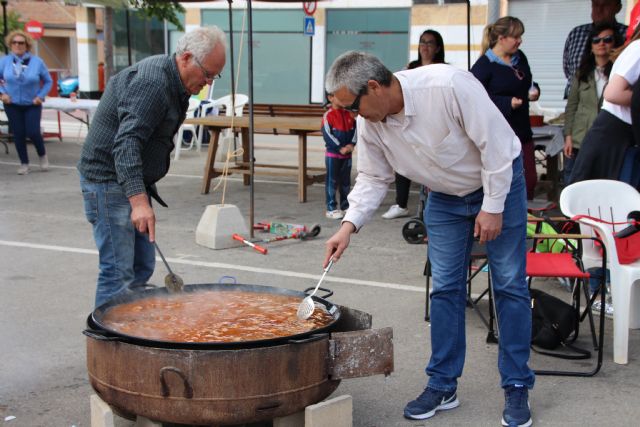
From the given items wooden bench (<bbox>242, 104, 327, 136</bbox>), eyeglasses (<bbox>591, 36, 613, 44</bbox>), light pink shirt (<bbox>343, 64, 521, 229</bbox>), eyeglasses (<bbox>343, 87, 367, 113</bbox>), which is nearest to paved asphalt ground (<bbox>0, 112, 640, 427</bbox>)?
light pink shirt (<bbox>343, 64, 521, 229</bbox>)

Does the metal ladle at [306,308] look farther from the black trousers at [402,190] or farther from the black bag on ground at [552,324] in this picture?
the black trousers at [402,190]

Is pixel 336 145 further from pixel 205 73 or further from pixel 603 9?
pixel 205 73

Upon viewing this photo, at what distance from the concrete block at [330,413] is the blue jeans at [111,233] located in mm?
1328

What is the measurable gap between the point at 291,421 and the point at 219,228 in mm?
4345

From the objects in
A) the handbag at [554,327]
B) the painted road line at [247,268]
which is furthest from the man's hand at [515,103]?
the handbag at [554,327]

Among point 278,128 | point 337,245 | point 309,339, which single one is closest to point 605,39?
point 337,245

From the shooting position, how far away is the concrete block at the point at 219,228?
298 inches

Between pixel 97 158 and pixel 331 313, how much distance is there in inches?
56.1

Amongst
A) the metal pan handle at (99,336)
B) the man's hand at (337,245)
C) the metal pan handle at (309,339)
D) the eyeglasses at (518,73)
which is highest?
the eyeglasses at (518,73)

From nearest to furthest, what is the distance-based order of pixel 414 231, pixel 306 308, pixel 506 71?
pixel 306 308 < pixel 414 231 < pixel 506 71

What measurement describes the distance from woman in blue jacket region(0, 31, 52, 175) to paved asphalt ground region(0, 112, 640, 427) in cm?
83

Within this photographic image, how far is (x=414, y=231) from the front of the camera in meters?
5.96

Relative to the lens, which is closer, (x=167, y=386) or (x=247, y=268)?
(x=167, y=386)

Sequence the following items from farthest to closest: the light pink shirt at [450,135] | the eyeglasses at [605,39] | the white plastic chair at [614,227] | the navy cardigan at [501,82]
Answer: the navy cardigan at [501,82], the eyeglasses at [605,39], the white plastic chair at [614,227], the light pink shirt at [450,135]
